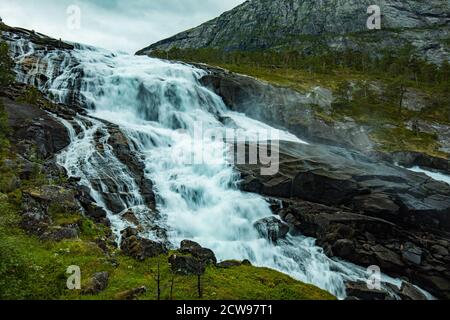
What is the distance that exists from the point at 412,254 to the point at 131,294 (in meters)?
20.6

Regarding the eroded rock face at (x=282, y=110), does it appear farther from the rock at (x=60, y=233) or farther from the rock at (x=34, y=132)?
the rock at (x=60, y=233)

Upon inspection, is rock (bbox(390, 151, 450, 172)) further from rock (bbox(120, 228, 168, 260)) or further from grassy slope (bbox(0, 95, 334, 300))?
rock (bbox(120, 228, 168, 260))

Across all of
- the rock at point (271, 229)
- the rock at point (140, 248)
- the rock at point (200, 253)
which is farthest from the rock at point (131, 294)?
the rock at point (271, 229)

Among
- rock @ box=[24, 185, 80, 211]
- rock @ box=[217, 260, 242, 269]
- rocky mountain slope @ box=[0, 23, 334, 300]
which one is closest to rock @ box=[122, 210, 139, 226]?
rocky mountain slope @ box=[0, 23, 334, 300]

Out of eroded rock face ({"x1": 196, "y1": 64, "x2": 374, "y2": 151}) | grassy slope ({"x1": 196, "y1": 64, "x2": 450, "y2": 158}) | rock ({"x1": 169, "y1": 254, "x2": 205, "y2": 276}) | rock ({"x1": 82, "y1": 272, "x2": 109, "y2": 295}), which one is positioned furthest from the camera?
grassy slope ({"x1": 196, "y1": 64, "x2": 450, "y2": 158})

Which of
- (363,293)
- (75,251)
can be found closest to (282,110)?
(363,293)

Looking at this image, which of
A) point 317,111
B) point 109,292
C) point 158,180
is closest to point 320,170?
point 158,180

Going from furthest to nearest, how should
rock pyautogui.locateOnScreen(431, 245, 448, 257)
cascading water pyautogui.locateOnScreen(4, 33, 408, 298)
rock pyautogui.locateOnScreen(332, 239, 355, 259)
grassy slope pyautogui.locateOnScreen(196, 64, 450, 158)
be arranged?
grassy slope pyautogui.locateOnScreen(196, 64, 450, 158) → rock pyautogui.locateOnScreen(431, 245, 448, 257) → rock pyautogui.locateOnScreen(332, 239, 355, 259) → cascading water pyautogui.locateOnScreen(4, 33, 408, 298)

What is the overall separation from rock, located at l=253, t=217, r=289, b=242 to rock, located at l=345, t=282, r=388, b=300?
6368 millimetres

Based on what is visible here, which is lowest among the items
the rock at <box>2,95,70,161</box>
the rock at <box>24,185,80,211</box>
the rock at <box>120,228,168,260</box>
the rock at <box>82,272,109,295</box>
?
the rock at <box>120,228,168,260</box>

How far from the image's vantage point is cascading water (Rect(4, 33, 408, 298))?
25.1m

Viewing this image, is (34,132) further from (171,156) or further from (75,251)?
(75,251)

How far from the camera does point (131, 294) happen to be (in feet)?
48.9

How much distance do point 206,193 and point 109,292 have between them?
15.3 meters
